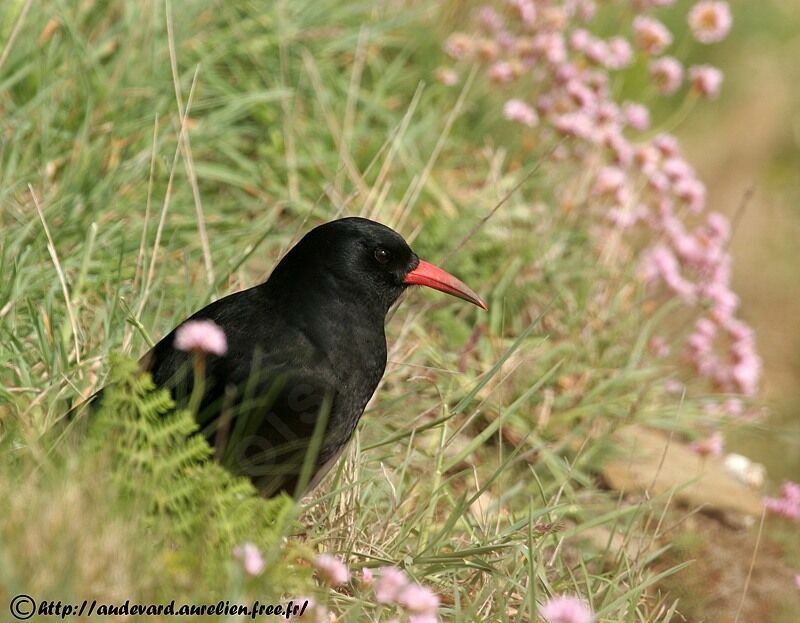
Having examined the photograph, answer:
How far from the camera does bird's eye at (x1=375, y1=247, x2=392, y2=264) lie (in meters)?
3.73

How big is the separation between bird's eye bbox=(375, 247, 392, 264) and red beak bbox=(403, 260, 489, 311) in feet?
0.37

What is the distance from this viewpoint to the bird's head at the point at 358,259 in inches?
143

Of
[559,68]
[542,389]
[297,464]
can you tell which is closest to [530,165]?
[559,68]

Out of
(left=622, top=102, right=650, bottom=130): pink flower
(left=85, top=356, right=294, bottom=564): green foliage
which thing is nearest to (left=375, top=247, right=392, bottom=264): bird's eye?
(left=85, top=356, right=294, bottom=564): green foliage

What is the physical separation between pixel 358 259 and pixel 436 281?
33 cm

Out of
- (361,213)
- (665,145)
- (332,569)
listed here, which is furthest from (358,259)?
(665,145)

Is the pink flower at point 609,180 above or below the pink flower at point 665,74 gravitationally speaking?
below

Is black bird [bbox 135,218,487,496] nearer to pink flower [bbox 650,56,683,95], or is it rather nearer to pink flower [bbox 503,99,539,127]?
pink flower [bbox 503,99,539,127]

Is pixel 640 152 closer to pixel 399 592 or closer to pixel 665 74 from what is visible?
pixel 665 74

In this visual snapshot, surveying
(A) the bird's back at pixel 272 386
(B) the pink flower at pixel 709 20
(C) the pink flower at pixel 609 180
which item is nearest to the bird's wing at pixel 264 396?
(A) the bird's back at pixel 272 386

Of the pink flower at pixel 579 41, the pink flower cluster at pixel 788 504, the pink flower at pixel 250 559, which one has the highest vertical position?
the pink flower at pixel 250 559

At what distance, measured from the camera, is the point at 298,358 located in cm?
333

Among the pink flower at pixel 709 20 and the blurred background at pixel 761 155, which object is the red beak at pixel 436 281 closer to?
the pink flower at pixel 709 20

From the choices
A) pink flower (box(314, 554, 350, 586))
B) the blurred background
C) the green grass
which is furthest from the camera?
the blurred background
